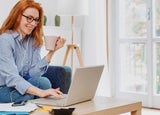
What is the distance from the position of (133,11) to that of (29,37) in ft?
8.36

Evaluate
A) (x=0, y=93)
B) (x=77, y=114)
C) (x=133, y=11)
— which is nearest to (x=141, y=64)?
(x=133, y=11)

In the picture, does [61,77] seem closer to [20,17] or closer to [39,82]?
[39,82]

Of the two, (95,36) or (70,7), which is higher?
(70,7)

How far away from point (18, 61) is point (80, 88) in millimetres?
545

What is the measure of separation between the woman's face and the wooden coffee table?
1.95 feet

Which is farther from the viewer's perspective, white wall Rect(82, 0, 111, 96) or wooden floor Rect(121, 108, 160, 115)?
white wall Rect(82, 0, 111, 96)

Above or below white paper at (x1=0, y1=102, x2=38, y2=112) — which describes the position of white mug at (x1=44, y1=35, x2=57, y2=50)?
above

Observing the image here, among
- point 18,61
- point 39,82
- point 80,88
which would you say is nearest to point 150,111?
point 39,82

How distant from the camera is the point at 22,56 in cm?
207

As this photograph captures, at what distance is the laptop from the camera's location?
1623 mm

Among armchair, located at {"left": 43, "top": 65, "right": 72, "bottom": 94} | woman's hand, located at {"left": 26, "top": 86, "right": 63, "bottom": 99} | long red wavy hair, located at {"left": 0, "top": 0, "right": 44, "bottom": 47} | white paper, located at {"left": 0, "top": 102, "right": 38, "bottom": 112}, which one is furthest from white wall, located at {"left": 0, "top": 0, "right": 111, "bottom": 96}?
white paper, located at {"left": 0, "top": 102, "right": 38, "bottom": 112}

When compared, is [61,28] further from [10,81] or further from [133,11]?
[10,81]

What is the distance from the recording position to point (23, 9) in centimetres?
205

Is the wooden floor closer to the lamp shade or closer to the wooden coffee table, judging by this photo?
the lamp shade
